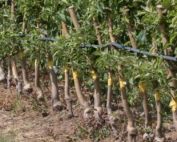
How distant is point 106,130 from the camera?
4891 mm

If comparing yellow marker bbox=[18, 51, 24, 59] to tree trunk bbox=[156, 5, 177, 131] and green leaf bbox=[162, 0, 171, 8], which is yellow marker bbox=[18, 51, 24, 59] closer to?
tree trunk bbox=[156, 5, 177, 131]

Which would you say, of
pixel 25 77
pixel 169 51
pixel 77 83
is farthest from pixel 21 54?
pixel 169 51

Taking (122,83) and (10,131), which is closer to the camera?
(122,83)

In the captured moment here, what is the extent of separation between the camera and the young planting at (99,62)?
3.49m

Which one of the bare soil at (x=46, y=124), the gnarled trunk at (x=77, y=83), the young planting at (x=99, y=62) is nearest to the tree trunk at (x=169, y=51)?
the young planting at (x=99, y=62)

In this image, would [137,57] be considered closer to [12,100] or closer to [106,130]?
[106,130]

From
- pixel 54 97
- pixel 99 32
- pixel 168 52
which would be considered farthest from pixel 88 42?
pixel 54 97

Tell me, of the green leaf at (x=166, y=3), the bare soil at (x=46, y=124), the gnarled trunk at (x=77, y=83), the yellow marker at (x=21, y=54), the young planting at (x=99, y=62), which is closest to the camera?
the green leaf at (x=166, y=3)

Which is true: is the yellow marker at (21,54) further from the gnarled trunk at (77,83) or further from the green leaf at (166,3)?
the green leaf at (166,3)

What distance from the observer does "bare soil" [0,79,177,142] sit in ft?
16.0

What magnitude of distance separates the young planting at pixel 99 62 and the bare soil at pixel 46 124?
11 mm

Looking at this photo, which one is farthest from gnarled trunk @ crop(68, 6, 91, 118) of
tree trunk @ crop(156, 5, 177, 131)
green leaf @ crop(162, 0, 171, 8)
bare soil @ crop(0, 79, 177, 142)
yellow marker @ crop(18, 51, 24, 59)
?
yellow marker @ crop(18, 51, 24, 59)

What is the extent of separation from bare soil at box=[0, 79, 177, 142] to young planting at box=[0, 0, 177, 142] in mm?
11

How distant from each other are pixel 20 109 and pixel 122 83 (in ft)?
8.14
